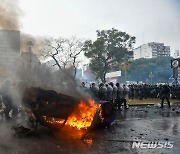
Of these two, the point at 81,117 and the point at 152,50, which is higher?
the point at 152,50

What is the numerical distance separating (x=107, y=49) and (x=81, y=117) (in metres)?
30.1

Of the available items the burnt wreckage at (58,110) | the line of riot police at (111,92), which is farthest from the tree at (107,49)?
the burnt wreckage at (58,110)

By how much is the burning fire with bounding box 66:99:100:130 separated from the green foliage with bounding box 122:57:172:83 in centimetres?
6107

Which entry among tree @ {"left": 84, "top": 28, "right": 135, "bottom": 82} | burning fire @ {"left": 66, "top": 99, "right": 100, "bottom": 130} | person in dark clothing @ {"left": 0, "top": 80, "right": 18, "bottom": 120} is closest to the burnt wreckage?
burning fire @ {"left": 66, "top": 99, "right": 100, "bottom": 130}

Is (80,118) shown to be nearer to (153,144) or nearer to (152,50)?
(153,144)

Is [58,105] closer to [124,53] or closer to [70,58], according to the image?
[70,58]

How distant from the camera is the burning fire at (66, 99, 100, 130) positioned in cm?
834

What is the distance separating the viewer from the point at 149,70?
232 ft

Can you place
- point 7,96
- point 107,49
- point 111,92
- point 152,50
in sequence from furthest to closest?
point 152,50 < point 107,49 < point 111,92 < point 7,96

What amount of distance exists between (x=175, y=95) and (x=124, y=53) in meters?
13.8

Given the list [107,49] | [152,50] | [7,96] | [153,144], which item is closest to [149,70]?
[107,49]

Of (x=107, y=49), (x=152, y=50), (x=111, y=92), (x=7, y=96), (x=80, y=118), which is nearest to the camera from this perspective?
(x=80, y=118)

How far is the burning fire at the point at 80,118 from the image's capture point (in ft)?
27.3

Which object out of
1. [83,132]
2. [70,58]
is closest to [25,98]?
[83,132]
